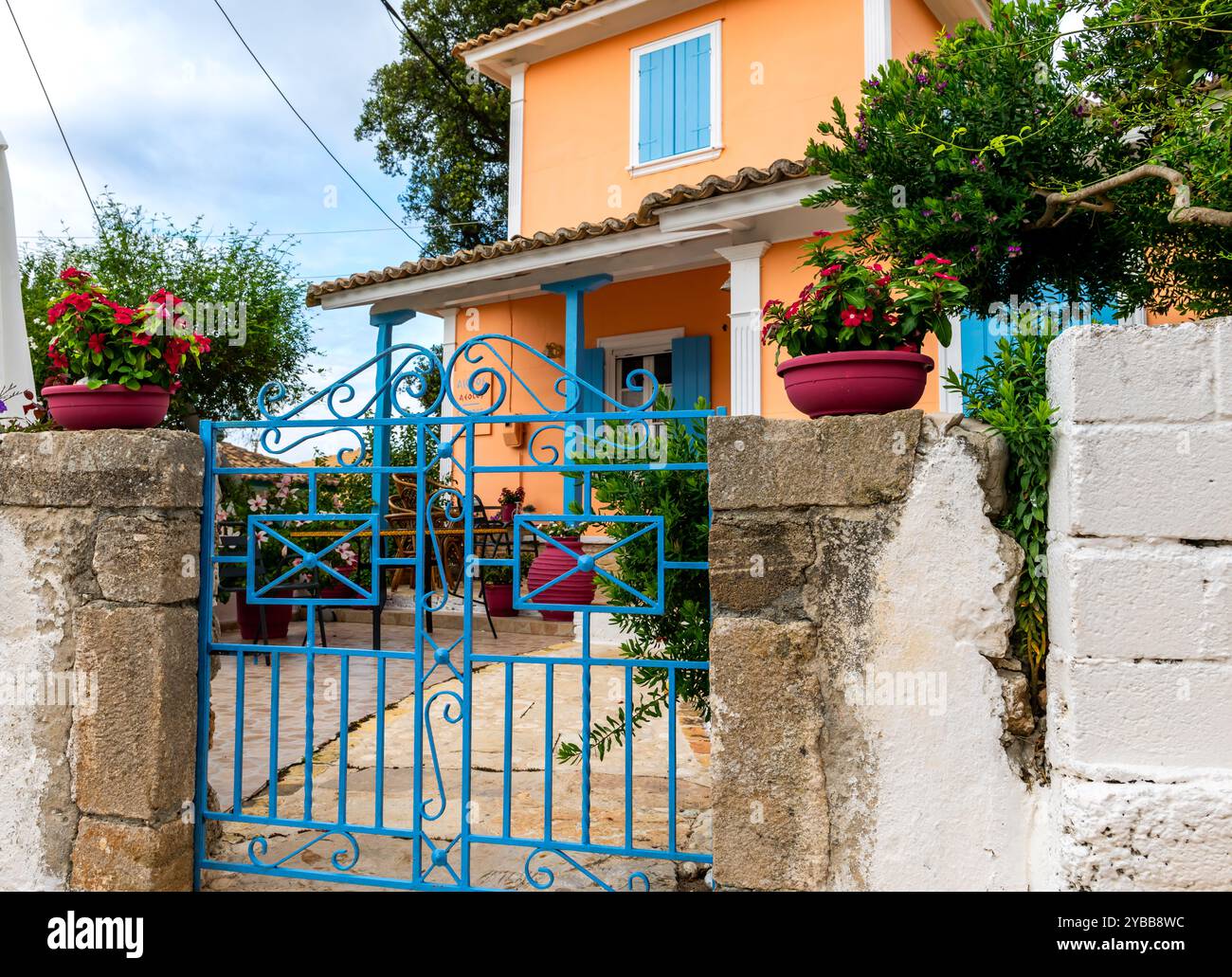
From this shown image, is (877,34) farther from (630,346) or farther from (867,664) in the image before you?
(867,664)

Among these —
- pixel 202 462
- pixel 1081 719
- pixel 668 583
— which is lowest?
pixel 1081 719

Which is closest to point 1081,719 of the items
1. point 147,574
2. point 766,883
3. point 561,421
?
point 766,883


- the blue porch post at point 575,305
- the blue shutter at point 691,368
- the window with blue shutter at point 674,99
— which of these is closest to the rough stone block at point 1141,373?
the blue porch post at point 575,305

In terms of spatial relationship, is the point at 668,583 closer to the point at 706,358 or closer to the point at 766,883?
the point at 766,883

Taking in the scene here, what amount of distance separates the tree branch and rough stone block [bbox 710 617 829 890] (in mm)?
1675

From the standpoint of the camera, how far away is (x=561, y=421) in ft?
9.16

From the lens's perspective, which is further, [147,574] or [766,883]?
[147,574]

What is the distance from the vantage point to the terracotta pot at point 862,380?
7.57 feet

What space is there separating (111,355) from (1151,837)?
3.28 m

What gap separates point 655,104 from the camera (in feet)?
29.4

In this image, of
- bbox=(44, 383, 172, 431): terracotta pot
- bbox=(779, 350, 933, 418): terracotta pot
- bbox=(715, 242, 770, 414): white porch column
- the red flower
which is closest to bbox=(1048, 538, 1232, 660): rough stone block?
bbox=(779, 350, 933, 418): terracotta pot

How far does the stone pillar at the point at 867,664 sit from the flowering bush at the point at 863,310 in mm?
249

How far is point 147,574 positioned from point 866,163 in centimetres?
296

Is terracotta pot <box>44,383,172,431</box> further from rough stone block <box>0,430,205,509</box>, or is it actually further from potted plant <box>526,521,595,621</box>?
potted plant <box>526,521,595,621</box>
